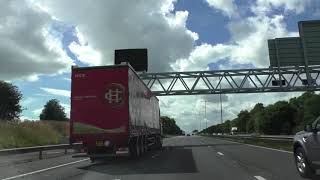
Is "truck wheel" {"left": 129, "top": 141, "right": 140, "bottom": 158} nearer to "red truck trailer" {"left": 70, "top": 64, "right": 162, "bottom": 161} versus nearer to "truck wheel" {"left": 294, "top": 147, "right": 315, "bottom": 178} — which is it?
"red truck trailer" {"left": 70, "top": 64, "right": 162, "bottom": 161}

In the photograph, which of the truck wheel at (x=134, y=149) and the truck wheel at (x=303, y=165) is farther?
the truck wheel at (x=134, y=149)

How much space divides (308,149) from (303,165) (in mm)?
796

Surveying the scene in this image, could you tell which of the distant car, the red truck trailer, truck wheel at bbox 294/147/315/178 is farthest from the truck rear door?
the distant car

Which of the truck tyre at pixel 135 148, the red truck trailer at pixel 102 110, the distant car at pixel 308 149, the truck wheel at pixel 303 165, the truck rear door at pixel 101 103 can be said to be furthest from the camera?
the truck tyre at pixel 135 148

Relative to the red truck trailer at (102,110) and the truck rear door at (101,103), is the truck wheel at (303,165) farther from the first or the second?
the truck rear door at (101,103)

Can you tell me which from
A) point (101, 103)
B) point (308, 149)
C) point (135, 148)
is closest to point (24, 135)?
point (135, 148)

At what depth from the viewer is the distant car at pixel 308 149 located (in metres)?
13.2

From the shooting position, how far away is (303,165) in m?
14.3

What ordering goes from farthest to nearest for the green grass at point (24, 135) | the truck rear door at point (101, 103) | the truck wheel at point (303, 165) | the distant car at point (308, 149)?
the green grass at point (24, 135), the truck rear door at point (101, 103), the truck wheel at point (303, 165), the distant car at point (308, 149)

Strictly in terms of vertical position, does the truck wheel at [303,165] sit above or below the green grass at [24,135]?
below

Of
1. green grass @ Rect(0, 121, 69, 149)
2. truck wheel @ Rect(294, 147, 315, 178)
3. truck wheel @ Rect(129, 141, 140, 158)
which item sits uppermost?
green grass @ Rect(0, 121, 69, 149)

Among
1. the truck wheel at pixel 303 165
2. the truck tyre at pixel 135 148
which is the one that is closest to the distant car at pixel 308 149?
the truck wheel at pixel 303 165

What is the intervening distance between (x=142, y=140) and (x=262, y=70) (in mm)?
33895

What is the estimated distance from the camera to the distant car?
13177 mm
